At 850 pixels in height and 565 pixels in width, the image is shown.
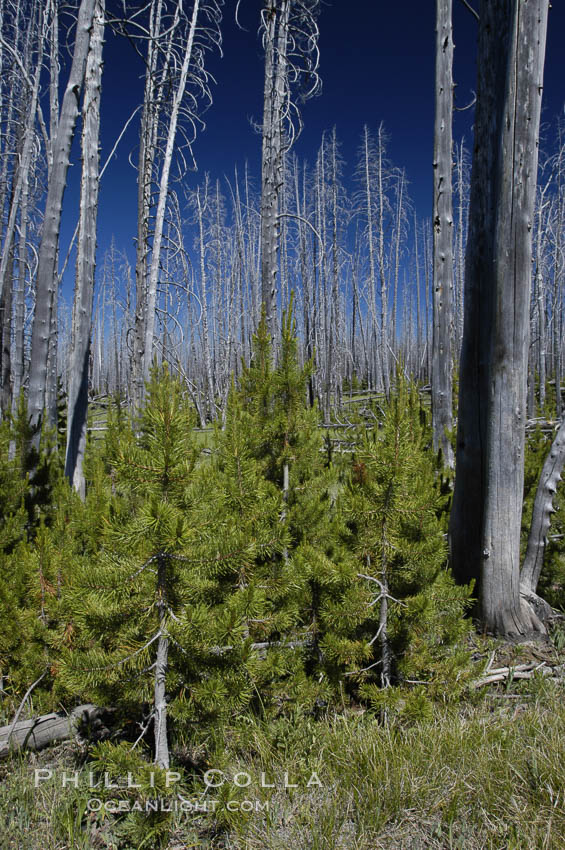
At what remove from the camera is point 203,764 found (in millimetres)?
2055

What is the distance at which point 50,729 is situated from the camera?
2.22m

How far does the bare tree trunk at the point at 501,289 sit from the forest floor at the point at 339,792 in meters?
0.89

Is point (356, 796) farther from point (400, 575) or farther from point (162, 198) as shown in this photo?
point (162, 198)

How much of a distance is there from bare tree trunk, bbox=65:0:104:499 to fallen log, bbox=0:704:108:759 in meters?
2.51

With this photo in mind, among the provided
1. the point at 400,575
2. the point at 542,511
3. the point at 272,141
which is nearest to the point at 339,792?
the point at 400,575

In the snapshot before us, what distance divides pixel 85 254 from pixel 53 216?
1.42 feet

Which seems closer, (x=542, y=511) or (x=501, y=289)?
(x=501, y=289)

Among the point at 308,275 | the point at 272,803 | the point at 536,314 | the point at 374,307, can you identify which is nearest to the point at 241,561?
the point at 272,803

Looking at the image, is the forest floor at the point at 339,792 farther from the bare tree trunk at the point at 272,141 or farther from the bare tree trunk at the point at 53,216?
the bare tree trunk at the point at 272,141

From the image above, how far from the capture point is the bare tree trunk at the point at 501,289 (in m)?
2.71

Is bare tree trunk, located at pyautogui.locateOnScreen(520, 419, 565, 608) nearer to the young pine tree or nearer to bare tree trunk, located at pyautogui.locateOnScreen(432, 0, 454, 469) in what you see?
bare tree trunk, located at pyautogui.locateOnScreen(432, 0, 454, 469)

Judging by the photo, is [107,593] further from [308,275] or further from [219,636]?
[308,275]

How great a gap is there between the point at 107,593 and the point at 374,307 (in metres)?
24.5

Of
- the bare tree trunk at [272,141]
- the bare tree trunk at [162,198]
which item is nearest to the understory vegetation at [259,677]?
the bare tree trunk at [272,141]
